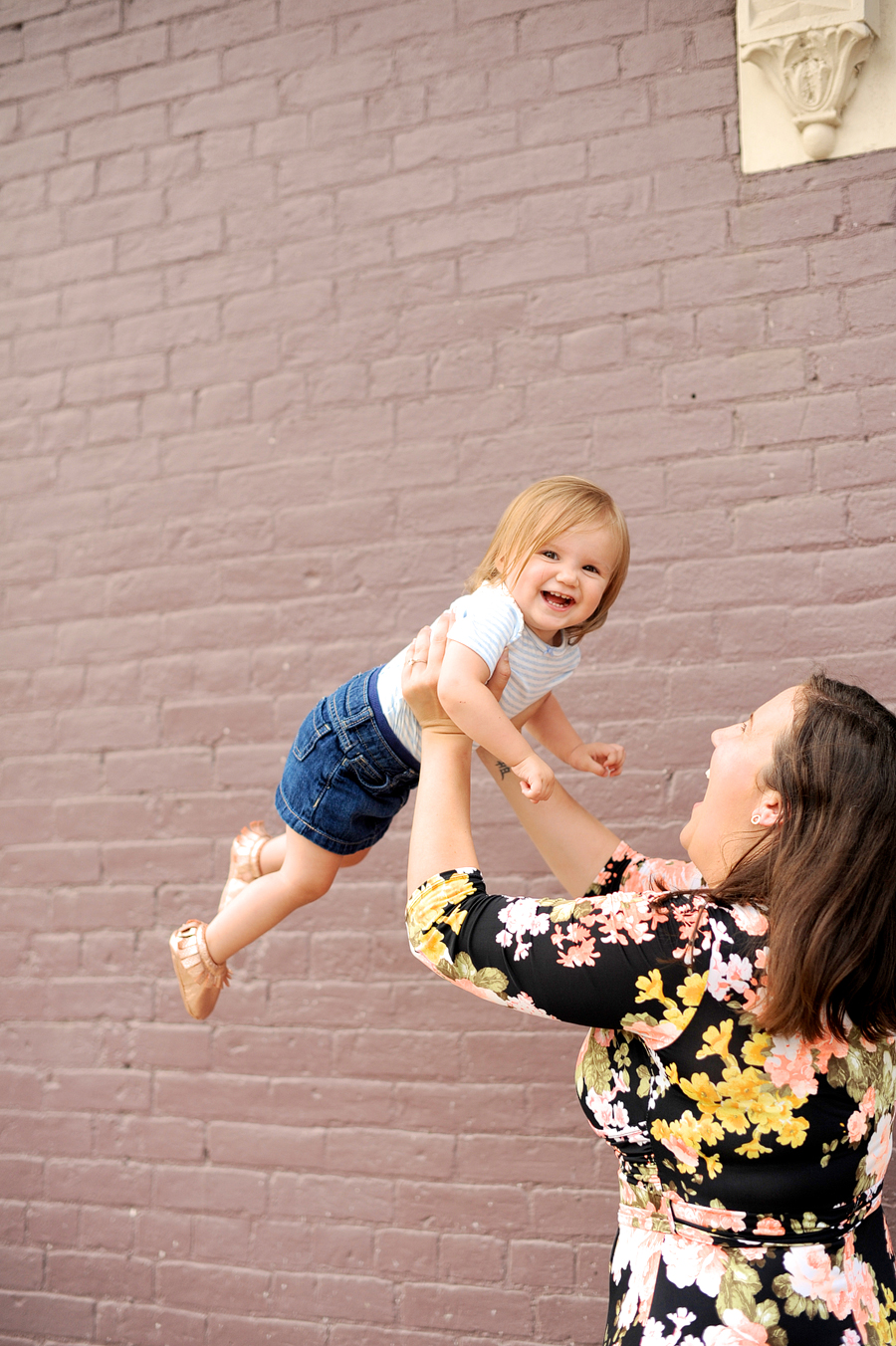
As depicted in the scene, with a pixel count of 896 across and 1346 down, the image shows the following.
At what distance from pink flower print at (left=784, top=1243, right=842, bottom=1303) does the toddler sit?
2.21 ft

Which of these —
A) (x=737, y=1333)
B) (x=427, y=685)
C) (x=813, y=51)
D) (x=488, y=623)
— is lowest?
(x=737, y=1333)

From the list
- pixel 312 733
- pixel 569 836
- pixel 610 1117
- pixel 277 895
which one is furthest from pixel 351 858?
pixel 610 1117

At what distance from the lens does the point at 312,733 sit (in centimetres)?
195

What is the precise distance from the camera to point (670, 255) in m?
2.66

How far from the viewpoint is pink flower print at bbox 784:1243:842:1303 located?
4.52ft

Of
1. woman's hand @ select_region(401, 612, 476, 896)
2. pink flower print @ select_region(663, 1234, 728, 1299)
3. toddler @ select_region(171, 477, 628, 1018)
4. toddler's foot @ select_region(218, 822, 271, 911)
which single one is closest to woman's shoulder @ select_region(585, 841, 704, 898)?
toddler @ select_region(171, 477, 628, 1018)

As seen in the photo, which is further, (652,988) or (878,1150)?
(878,1150)

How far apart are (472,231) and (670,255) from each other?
0.50 metres

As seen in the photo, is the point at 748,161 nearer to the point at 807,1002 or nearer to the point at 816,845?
the point at 816,845

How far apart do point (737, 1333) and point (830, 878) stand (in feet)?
1.81

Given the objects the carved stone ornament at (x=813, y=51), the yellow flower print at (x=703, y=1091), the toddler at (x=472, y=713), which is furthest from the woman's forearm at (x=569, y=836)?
the carved stone ornament at (x=813, y=51)

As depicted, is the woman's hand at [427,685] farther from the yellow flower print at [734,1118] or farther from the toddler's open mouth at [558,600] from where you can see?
the yellow flower print at [734,1118]

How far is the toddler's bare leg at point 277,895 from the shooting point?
6.48 ft

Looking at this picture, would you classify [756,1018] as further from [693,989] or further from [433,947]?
[433,947]
